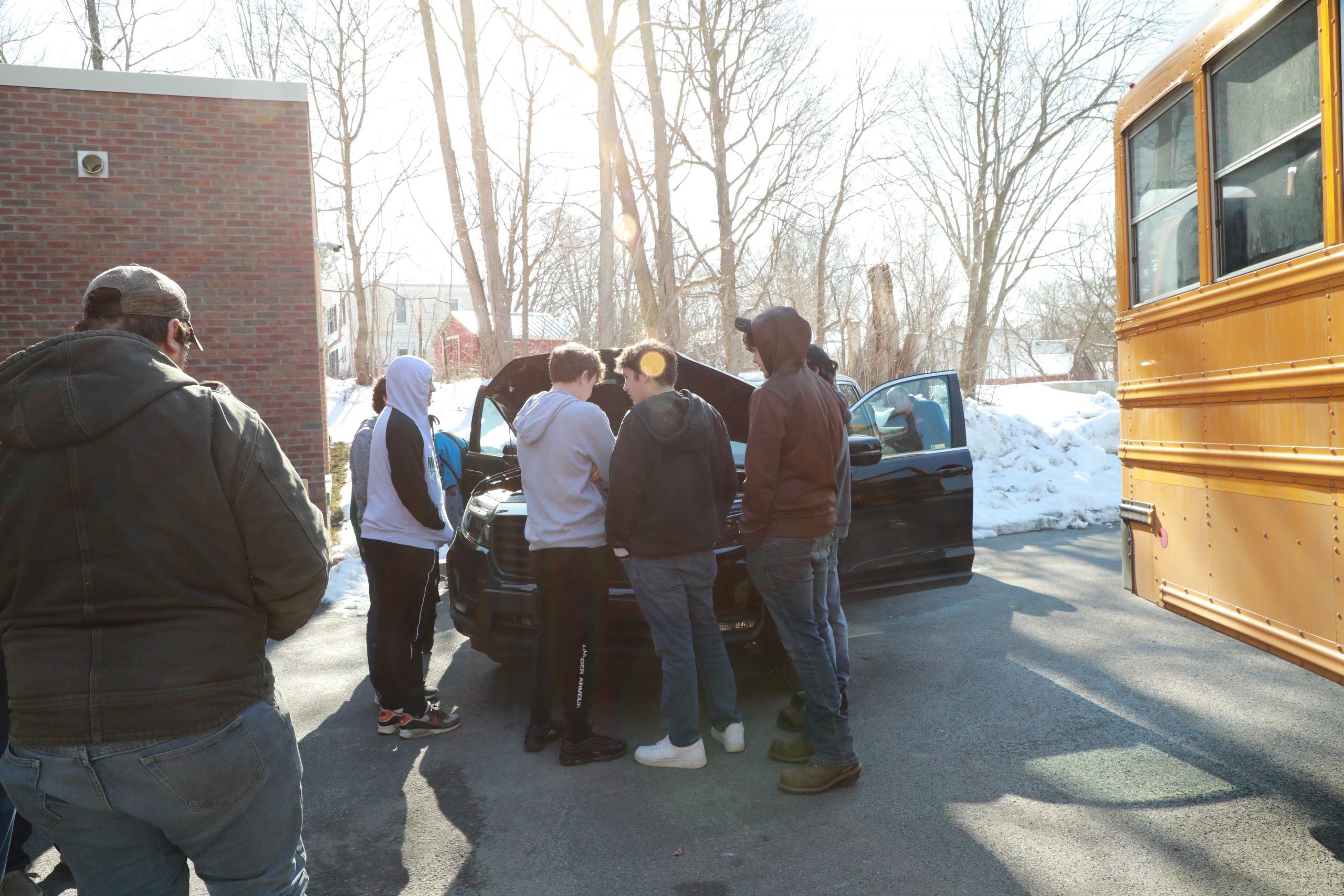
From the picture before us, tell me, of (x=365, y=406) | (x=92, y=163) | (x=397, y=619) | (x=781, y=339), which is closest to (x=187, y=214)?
(x=92, y=163)

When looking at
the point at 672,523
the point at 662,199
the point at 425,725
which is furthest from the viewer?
the point at 662,199

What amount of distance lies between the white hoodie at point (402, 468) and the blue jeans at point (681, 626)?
1040 mm

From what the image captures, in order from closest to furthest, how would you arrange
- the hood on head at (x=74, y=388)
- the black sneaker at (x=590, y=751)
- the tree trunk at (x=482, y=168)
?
1. the hood on head at (x=74, y=388)
2. the black sneaker at (x=590, y=751)
3. the tree trunk at (x=482, y=168)

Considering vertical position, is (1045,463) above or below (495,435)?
below

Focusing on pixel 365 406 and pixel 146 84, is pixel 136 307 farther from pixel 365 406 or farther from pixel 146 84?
pixel 365 406

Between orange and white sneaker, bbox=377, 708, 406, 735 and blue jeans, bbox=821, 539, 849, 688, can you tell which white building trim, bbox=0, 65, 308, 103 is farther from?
blue jeans, bbox=821, 539, 849, 688

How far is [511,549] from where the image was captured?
15.5ft

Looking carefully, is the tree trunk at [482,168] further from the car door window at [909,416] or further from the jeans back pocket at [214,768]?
the jeans back pocket at [214,768]

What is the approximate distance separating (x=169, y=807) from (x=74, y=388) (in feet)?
2.79

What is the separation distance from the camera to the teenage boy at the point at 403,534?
4207 millimetres

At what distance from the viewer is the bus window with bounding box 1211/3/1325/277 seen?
297 centimetres

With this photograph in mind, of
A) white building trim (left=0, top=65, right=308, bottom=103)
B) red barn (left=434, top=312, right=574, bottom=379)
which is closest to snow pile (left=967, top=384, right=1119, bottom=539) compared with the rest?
white building trim (left=0, top=65, right=308, bottom=103)

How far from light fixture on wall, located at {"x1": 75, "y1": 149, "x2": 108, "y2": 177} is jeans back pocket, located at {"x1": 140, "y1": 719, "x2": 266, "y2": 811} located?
887 centimetres

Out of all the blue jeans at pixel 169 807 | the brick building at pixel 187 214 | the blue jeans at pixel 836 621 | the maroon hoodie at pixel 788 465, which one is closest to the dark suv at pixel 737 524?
the blue jeans at pixel 836 621
